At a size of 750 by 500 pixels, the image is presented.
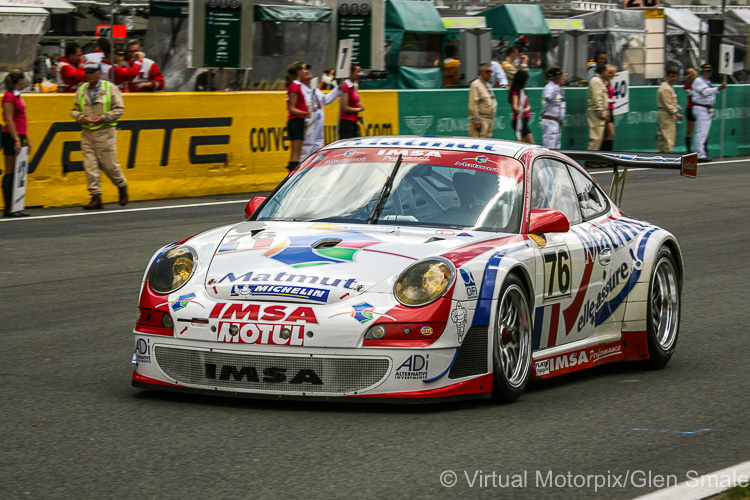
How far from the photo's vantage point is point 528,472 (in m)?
4.73

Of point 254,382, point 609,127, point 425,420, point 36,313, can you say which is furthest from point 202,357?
point 609,127

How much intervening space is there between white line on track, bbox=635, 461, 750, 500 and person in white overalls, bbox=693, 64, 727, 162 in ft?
75.6

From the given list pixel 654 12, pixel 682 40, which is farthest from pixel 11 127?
pixel 682 40

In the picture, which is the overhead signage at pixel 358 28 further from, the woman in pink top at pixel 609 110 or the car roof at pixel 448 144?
the car roof at pixel 448 144

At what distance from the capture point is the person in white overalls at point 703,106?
26922 millimetres

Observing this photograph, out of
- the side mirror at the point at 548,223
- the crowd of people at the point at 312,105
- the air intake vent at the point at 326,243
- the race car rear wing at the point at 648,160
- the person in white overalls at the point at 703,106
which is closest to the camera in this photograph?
the air intake vent at the point at 326,243

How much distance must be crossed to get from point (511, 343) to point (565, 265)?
728 mm

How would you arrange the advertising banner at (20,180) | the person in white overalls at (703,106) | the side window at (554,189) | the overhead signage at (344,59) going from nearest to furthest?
the side window at (554,189) → the advertising banner at (20,180) → the overhead signage at (344,59) → the person in white overalls at (703,106)

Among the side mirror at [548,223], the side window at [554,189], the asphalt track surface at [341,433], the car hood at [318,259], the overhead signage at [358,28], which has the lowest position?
the asphalt track surface at [341,433]

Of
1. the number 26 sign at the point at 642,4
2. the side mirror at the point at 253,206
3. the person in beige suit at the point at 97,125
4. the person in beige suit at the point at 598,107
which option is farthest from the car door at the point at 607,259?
the number 26 sign at the point at 642,4

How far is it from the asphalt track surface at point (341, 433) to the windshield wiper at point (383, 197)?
1.15 m

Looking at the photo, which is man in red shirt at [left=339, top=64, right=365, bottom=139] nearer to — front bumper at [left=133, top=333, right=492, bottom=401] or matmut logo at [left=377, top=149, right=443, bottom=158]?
matmut logo at [left=377, top=149, right=443, bottom=158]

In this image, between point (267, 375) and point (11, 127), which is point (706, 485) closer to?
point (267, 375)

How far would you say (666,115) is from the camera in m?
27.1
